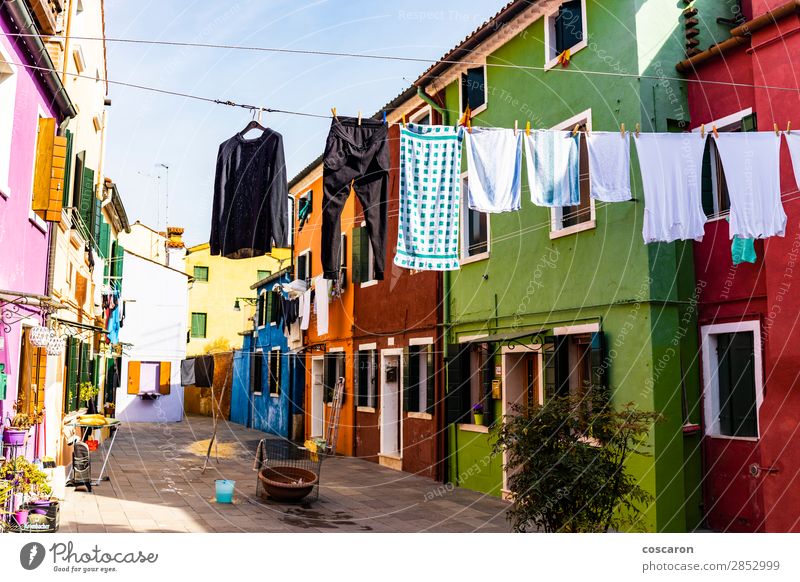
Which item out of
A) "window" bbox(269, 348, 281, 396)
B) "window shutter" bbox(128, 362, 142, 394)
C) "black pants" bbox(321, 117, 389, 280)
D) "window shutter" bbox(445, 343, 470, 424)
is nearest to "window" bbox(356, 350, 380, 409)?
"window shutter" bbox(445, 343, 470, 424)

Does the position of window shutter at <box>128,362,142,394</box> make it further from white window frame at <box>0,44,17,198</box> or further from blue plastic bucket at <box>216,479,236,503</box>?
white window frame at <box>0,44,17,198</box>

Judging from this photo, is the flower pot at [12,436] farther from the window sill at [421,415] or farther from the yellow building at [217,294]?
the yellow building at [217,294]

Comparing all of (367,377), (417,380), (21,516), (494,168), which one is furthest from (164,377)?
(494,168)

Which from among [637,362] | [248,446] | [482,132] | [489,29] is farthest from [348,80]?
[248,446]

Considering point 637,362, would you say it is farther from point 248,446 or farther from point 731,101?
point 248,446

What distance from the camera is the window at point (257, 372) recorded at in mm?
26180

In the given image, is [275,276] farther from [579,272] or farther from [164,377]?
[579,272]

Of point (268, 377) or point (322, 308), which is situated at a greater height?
point (322, 308)

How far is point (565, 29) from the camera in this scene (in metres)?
10.6

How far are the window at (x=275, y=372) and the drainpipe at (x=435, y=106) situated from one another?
1258 centimetres

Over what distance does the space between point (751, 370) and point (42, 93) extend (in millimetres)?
9256

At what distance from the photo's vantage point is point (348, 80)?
10.7 m

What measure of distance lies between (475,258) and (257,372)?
1613 cm

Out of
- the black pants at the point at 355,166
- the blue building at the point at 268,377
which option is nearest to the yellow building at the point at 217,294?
the blue building at the point at 268,377
